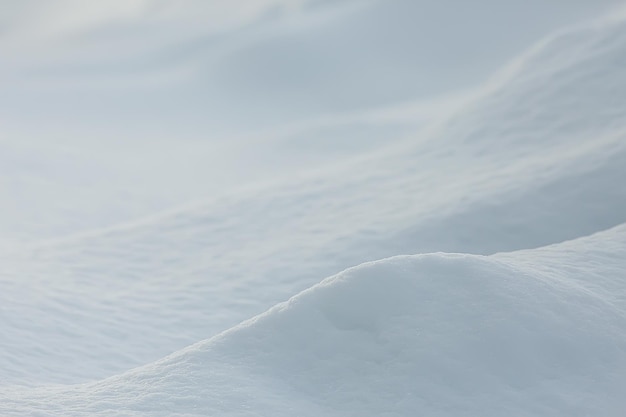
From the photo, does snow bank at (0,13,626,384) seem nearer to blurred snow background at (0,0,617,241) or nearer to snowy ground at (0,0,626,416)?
snowy ground at (0,0,626,416)

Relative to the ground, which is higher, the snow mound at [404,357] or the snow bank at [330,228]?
the snow bank at [330,228]

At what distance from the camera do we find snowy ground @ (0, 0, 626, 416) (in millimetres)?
3217

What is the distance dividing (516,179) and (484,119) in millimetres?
2254

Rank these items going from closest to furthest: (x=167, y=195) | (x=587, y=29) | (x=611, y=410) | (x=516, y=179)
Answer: (x=611, y=410)
(x=516, y=179)
(x=587, y=29)
(x=167, y=195)

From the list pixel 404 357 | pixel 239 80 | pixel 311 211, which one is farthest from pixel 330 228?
pixel 239 80

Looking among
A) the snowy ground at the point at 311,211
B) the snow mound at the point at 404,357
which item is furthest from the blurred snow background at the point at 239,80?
the snow mound at the point at 404,357

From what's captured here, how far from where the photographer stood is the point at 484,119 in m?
9.10

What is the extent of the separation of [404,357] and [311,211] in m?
4.93

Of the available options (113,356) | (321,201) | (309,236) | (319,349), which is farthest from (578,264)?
(321,201)

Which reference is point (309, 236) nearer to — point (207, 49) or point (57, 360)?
point (57, 360)

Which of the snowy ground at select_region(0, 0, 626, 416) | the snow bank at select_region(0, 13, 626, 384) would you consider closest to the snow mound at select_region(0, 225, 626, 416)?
the snowy ground at select_region(0, 0, 626, 416)

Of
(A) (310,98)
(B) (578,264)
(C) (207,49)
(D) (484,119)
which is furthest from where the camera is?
(C) (207,49)

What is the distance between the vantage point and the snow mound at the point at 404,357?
3068mm

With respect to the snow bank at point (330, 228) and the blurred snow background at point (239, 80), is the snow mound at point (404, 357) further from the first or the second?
the blurred snow background at point (239, 80)
